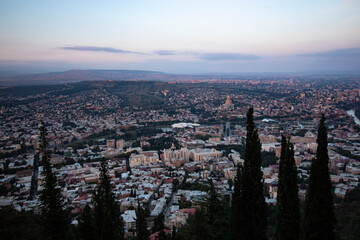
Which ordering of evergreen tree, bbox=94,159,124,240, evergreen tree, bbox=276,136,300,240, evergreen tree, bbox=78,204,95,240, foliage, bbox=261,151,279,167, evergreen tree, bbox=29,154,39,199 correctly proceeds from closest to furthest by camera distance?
evergreen tree, bbox=276,136,300,240, evergreen tree, bbox=94,159,124,240, evergreen tree, bbox=78,204,95,240, evergreen tree, bbox=29,154,39,199, foliage, bbox=261,151,279,167

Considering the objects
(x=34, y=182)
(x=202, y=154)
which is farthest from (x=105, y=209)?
(x=202, y=154)

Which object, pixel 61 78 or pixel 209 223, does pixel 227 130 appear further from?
pixel 61 78

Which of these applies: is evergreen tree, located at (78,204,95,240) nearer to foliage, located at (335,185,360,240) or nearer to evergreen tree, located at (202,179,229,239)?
evergreen tree, located at (202,179,229,239)

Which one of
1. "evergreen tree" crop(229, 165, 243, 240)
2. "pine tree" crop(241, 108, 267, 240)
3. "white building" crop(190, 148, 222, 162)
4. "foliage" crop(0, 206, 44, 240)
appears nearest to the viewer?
"foliage" crop(0, 206, 44, 240)

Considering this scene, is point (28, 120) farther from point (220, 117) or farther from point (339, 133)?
point (339, 133)

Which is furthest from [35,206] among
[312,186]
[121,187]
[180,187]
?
[312,186]

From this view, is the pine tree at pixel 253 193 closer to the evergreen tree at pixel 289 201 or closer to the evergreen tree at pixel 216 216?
the evergreen tree at pixel 289 201

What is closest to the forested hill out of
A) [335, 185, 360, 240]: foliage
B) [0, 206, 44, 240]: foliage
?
[335, 185, 360, 240]: foliage
